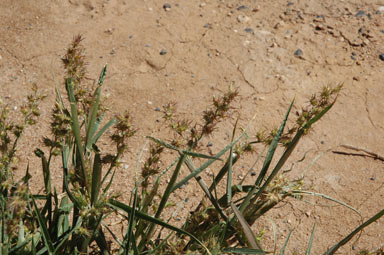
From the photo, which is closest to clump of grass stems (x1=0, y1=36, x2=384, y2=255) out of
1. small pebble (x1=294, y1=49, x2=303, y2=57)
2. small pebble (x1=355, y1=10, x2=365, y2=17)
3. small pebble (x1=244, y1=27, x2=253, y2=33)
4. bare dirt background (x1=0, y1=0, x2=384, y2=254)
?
bare dirt background (x1=0, y1=0, x2=384, y2=254)

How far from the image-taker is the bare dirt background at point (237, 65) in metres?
2.50

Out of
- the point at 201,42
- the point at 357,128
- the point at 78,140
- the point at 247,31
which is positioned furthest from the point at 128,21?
the point at 78,140

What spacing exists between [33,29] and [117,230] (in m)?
1.80

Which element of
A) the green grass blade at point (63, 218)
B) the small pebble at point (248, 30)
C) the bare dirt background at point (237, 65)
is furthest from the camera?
the small pebble at point (248, 30)

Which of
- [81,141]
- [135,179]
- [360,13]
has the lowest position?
[360,13]

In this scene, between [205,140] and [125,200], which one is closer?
[125,200]

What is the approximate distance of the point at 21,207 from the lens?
1001mm

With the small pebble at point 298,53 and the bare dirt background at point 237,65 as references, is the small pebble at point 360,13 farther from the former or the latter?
the small pebble at point 298,53

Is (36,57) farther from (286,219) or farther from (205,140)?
(286,219)

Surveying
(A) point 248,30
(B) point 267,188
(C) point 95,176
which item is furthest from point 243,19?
(C) point 95,176

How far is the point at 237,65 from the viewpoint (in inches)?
121

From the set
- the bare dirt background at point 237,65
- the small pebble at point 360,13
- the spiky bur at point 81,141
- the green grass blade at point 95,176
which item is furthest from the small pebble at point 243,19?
the green grass blade at point 95,176

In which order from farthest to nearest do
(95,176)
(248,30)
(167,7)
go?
1. (167,7)
2. (248,30)
3. (95,176)

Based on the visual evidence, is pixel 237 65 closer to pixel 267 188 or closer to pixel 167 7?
pixel 167 7
